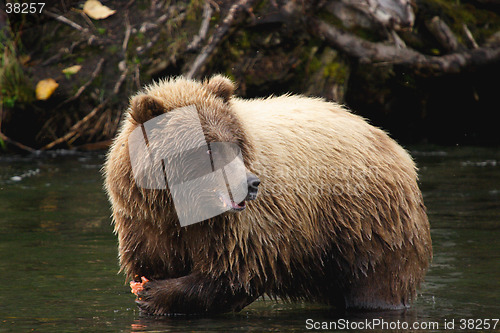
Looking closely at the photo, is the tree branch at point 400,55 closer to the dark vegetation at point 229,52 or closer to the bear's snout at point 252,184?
the dark vegetation at point 229,52

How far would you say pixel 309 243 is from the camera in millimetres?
5410

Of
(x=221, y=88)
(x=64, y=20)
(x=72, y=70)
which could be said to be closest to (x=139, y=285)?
(x=221, y=88)

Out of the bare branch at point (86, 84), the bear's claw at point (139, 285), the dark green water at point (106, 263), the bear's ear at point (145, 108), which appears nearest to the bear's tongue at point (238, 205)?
the bear's ear at point (145, 108)

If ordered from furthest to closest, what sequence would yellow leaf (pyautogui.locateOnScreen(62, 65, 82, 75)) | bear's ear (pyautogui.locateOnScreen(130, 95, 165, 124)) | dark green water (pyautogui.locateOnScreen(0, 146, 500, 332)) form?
yellow leaf (pyautogui.locateOnScreen(62, 65, 82, 75))
dark green water (pyautogui.locateOnScreen(0, 146, 500, 332))
bear's ear (pyautogui.locateOnScreen(130, 95, 165, 124))

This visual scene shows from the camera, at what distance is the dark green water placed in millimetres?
5254

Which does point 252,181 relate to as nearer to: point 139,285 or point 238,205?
point 238,205

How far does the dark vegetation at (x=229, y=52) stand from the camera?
13.4 meters

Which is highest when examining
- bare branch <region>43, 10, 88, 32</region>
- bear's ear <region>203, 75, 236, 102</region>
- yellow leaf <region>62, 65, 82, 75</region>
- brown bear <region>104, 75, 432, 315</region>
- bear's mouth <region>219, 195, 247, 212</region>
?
A: bear's ear <region>203, 75, 236, 102</region>

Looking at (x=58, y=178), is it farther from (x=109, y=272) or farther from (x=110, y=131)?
(x=109, y=272)

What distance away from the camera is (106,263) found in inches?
277

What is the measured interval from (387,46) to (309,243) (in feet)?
27.8

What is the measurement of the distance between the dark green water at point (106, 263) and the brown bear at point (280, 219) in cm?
23

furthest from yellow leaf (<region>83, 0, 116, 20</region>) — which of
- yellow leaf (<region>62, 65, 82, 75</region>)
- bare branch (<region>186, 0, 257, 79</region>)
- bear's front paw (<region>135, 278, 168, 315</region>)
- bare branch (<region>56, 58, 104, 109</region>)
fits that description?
bear's front paw (<region>135, 278, 168, 315</region>)

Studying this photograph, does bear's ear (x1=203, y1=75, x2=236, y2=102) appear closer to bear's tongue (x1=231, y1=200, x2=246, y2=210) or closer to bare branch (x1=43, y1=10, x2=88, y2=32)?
bear's tongue (x1=231, y1=200, x2=246, y2=210)
